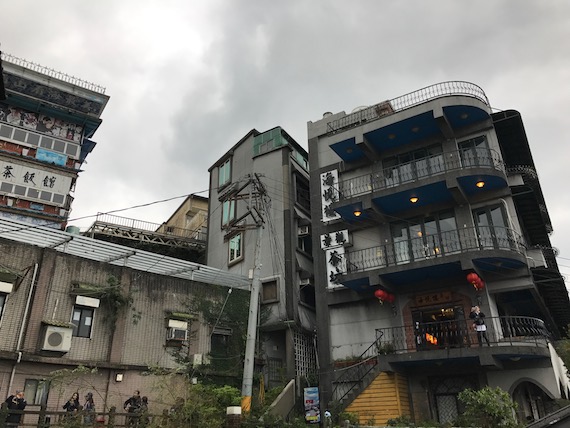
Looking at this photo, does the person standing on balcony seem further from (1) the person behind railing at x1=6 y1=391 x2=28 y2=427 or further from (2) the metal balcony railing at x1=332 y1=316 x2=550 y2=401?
(1) the person behind railing at x1=6 y1=391 x2=28 y2=427

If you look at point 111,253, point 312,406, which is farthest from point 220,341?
point 111,253

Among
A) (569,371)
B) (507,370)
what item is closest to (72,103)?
(507,370)

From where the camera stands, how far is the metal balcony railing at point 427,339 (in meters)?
17.7

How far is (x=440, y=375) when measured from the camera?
1856 centimetres

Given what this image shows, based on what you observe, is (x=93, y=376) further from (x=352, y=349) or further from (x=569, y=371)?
(x=569, y=371)

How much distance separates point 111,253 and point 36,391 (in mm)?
6233

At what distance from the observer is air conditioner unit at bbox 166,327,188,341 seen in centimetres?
2003

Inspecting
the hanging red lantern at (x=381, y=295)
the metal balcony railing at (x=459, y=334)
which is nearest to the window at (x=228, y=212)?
the hanging red lantern at (x=381, y=295)

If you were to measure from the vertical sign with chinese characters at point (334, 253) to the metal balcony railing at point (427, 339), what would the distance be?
11.2ft

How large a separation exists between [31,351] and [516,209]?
21570 millimetres

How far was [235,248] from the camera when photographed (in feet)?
89.4

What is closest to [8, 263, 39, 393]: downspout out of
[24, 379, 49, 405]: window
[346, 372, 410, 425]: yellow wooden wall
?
[24, 379, 49, 405]: window

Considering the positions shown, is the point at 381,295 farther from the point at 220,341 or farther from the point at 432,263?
the point at 220,341

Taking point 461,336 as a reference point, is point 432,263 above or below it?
above
